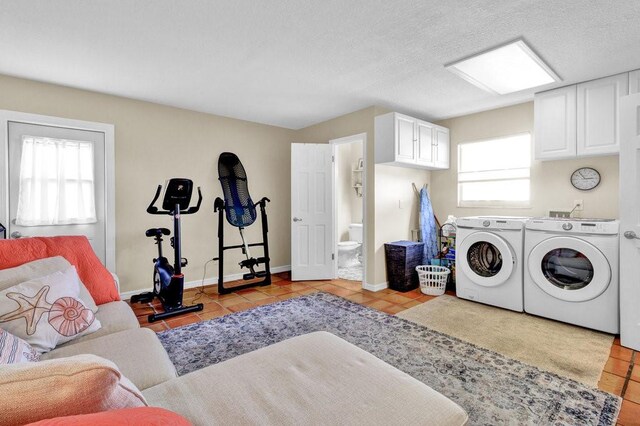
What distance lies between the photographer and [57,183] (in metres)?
3.23

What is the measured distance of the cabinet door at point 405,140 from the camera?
149 inches

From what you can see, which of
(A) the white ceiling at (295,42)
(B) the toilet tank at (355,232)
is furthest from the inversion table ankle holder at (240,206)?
(B) the toilet tank at (355,232)

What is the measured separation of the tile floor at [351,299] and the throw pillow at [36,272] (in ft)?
3.99

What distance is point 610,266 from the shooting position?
262cm

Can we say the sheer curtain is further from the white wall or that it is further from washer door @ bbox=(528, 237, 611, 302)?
washer door @ bbox=(528, 237, 611, 302)

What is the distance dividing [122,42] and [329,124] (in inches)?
110

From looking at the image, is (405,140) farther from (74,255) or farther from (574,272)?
(74,255)

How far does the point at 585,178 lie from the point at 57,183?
570 cm

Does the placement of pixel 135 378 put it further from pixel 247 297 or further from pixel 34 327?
pixel 247 297

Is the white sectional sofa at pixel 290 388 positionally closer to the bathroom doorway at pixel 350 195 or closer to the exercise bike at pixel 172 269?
the exercise bike at pixel 172 269

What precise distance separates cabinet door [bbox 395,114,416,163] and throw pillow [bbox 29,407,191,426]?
11.7 ft

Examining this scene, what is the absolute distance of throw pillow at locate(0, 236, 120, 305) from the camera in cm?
186

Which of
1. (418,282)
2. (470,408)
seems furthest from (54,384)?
(418,282)

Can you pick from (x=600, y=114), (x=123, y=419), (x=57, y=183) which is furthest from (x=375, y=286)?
(x=57, y=183)
